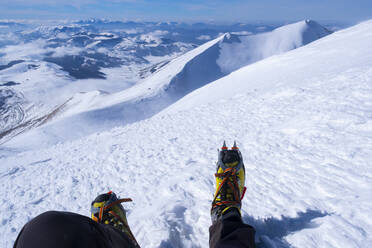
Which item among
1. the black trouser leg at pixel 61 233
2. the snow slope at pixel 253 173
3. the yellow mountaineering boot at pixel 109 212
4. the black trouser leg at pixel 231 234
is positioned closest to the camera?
the black trouser leg at pixel 61 233

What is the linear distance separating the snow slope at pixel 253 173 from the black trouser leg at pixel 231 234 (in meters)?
0.61

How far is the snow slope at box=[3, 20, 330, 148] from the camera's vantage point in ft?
102

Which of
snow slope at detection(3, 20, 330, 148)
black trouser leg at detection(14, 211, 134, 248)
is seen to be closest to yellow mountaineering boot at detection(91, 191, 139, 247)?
black trouser leg at detection(14, 211, 134, 248)

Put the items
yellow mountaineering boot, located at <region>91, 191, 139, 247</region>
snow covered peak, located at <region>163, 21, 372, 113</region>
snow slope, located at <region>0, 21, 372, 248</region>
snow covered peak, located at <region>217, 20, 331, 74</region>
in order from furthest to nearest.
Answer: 1. snow covered peak, located at <region>217, 20, 331, 74</region>
2. snow covered peak, located at <region>163, 21, 372, 113</region>
3. yellow mountaineering boot, located at <region>91, 191, 139, 247</region>
4. snow slope, located at <region>0, 21, 372, 248</region>

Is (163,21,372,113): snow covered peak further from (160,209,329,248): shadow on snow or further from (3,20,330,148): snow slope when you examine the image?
(3,20,330,148): snow slope

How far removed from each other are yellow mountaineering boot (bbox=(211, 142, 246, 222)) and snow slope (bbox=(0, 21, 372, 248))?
38 centimetres

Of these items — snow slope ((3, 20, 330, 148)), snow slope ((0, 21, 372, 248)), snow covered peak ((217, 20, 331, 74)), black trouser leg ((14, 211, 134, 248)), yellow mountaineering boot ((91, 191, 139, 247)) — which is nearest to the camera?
black trouser leg ((14, 211, 134, 248))

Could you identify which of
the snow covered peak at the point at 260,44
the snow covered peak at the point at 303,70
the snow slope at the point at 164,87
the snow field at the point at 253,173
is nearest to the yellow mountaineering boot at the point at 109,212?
the snow field at the point at 253,173

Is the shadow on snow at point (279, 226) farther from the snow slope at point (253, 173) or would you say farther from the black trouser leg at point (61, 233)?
the black trouser leg at point (61, 233)

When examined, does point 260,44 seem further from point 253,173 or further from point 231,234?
point 231,234

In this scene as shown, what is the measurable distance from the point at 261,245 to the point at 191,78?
6822 cm

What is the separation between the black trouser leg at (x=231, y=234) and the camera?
2342mm

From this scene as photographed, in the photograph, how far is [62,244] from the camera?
1493mm

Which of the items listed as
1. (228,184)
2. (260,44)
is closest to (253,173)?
(228,184)
